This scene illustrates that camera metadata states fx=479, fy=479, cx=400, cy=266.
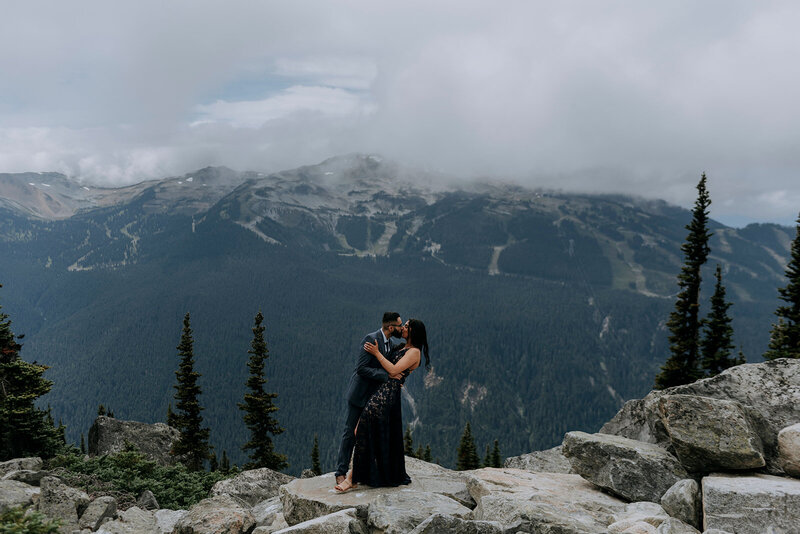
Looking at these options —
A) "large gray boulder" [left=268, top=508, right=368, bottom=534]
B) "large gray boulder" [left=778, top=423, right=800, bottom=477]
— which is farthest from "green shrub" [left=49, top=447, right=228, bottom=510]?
"large gray boulder" [left=778, top=423, right=800, bottom=477]

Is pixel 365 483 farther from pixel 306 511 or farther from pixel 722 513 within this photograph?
pixel 722 513

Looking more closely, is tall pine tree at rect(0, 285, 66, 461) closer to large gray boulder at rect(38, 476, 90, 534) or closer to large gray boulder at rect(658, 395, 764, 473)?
large gray boulder at rect(38, 476, 90, 534)

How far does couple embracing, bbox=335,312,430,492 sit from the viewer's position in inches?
488

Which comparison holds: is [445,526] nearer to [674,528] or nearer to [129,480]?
[674,528]

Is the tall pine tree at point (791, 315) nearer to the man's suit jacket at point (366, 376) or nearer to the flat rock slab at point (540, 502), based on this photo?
the flat rock slab at point (540, 502)

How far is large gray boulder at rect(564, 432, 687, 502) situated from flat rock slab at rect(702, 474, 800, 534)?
2115mm

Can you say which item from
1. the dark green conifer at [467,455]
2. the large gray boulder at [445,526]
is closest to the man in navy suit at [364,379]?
the large gray boulder at [445,526]

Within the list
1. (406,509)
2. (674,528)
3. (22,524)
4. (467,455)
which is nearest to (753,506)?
(674,528)

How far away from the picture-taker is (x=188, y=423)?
133 feet

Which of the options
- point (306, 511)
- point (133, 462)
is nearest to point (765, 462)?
point (306, 511)

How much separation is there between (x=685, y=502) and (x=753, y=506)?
1.34 m

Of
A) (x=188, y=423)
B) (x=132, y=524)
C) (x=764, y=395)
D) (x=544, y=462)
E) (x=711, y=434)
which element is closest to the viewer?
(x=711, y=434)

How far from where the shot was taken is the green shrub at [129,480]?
59.1ft

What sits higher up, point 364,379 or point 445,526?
point 364,379
